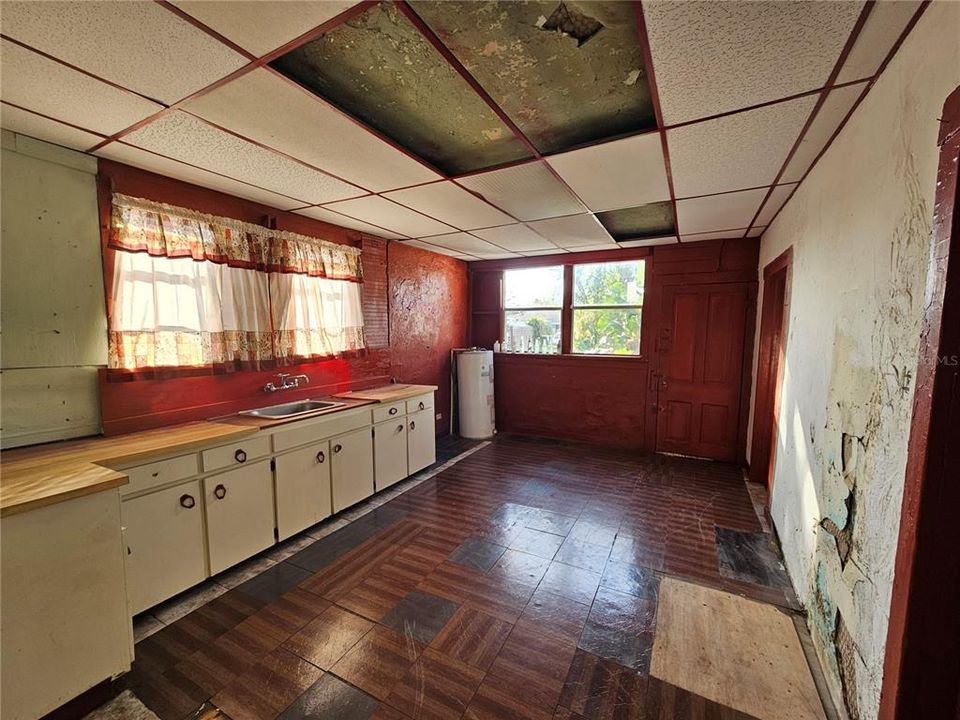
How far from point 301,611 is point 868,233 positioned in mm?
3130

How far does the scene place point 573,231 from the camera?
3.77m

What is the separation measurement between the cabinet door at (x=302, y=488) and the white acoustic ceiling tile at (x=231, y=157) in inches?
72.0

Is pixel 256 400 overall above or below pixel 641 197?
below

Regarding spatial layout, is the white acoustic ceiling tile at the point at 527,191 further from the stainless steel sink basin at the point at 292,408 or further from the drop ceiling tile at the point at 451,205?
the stainless steel sink basin at the point at 292,408

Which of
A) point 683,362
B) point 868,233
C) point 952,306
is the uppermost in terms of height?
point 868,233

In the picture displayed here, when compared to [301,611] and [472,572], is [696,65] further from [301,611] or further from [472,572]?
[301,611]

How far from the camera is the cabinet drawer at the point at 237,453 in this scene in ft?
7.14

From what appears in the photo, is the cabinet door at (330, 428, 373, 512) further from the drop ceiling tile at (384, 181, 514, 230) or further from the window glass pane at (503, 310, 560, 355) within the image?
the window glass pane at (503, 310, 560, 355)

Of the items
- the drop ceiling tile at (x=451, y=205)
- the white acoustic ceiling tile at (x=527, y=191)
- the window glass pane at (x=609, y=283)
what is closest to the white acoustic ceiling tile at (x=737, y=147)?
the white acoustic ceiling tile at (x=527, y=191)

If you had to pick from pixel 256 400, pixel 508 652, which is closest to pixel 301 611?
pixel 508 652

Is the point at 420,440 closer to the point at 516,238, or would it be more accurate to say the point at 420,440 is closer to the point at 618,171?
the point at 516,238

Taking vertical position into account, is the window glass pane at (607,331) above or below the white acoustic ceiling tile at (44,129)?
below

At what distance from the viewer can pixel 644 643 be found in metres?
1.81

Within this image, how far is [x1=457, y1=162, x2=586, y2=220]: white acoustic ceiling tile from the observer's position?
7.79 ft
